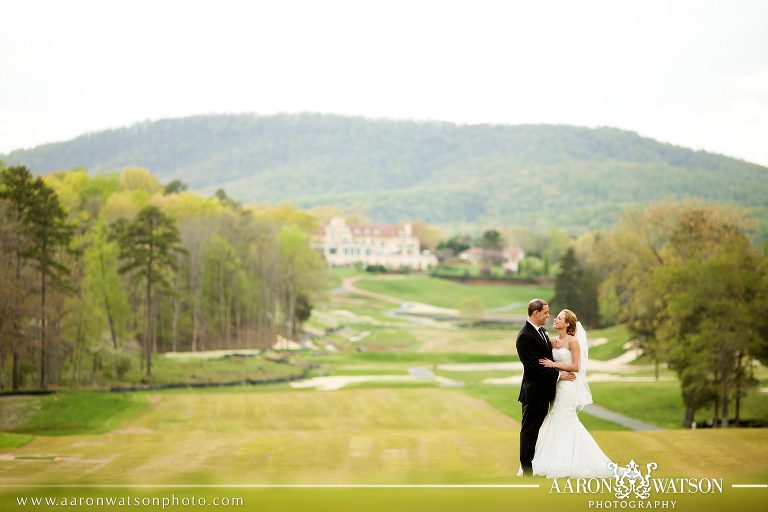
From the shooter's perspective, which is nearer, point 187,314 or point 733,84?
point 187,314

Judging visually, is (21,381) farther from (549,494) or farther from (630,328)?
(549,494)

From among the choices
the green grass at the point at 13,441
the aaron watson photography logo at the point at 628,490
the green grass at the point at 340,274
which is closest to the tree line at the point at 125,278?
the green grass at the point at 13,441

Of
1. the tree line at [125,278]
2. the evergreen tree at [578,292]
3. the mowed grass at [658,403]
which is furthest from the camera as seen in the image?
the evergreen tree at [578,292]

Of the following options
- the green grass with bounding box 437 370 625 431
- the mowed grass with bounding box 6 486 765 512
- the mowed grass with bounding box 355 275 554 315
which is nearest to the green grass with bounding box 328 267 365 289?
the mowed grass with bounding box 355 275 554 315

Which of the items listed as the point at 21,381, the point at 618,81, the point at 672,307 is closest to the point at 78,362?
the point at 21,381

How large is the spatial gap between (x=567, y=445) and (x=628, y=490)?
1.03m

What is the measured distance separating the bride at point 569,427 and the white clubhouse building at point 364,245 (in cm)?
16505

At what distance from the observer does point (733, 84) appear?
106m

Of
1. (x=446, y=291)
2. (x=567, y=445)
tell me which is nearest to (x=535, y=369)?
(x=567, y=445)

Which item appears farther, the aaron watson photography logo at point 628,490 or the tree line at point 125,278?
the tree line at point 125,278

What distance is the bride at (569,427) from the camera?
13.9 m

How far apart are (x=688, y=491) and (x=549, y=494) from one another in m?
2.42

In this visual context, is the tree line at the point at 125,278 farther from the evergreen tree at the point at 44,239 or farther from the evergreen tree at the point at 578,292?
the evergreen tree at the point at 578,292

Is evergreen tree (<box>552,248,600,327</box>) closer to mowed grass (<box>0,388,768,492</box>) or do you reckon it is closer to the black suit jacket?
mowed grass (<box>0,388,768,492</box>)
